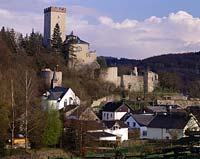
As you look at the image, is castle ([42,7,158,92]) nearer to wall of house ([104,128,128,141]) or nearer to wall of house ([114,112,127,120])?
wall of house ([114,112,127,120])

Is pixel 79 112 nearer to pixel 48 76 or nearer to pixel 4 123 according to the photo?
pixel 4 123

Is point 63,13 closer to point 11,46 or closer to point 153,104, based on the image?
point 11,46

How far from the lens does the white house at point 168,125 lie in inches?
1748

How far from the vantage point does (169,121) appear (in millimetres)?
46875

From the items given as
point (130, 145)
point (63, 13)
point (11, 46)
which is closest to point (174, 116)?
point (130, 145)

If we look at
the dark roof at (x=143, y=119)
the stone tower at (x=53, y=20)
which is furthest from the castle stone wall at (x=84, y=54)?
the dark roof at (x=143, y=119)

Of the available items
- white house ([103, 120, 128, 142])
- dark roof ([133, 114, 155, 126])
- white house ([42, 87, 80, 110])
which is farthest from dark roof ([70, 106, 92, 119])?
dark roof ([133, 114, 155, 126])

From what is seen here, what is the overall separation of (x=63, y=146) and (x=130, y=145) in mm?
5791

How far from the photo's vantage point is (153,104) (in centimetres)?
6322

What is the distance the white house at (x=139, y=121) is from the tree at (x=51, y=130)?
13.7 meters

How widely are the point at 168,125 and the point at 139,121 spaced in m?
4.35

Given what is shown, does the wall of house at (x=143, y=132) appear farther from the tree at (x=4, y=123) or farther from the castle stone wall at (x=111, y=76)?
the tree at (x=4, y=123)

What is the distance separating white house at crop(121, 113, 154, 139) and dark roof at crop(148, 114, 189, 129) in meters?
1.04

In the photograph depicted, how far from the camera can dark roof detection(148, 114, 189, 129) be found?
45.2 metres
